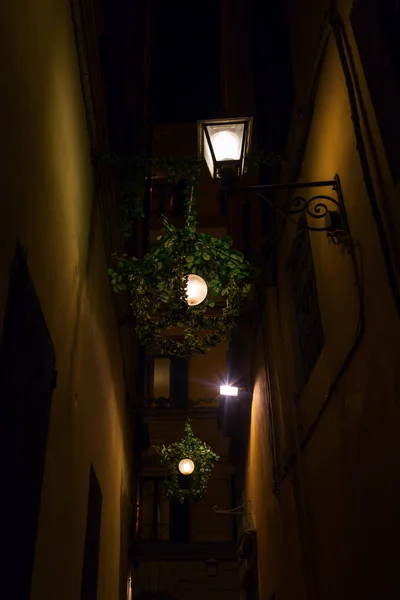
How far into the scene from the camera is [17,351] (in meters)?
3.17

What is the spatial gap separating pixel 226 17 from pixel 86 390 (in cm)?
910

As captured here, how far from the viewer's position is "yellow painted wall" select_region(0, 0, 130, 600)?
3.21m

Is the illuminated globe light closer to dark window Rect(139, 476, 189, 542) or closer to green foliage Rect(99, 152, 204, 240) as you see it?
green foliage Rect(99, 152, 204, 240)

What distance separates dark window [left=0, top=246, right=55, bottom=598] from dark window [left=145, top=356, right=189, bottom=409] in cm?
2067

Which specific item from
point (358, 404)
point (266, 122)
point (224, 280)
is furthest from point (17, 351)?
point (266, 122)

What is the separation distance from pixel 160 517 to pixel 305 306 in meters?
17.7

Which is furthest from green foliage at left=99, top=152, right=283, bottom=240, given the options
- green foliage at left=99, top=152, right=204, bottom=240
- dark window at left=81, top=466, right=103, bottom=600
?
dark window at left=81, top=466, right=103, bottom=600

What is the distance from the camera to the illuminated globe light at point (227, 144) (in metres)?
5.21

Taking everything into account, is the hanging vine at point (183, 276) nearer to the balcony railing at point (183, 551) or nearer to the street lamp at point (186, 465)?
the street lamp at point (186, 465)

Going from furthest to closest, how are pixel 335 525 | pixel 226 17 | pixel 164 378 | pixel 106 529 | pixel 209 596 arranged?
1. pixel 164 378
2. pixel 209 596
3. pixel 226 17
4. pixel 106 529
5. pixel 335 525

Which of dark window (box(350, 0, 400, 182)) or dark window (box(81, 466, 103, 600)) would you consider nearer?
dark window (box(350, 0, 400, 182))

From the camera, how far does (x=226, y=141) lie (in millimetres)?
5211

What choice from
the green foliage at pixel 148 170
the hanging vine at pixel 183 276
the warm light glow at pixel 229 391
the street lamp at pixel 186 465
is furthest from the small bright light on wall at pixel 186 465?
the green foliage at pixel 148 170

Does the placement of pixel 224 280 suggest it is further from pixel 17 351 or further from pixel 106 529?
pixel 106 529
